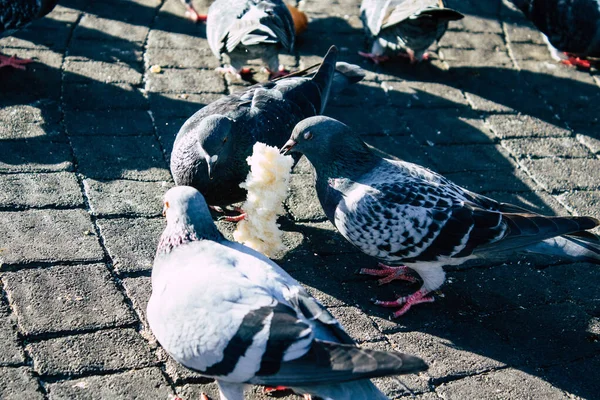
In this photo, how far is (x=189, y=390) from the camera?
10.9ft

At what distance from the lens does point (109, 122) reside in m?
5.39

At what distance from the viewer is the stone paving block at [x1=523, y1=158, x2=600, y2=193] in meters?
5.48

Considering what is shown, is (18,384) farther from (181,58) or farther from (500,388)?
(181,58)

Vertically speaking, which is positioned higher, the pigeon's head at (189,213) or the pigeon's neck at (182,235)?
the pigeon's head at (189,213)

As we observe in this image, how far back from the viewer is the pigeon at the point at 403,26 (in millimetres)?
6395

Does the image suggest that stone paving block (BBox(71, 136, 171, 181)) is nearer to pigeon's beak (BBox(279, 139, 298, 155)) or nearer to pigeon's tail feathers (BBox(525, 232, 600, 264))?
pigeon's beak (BBox(279, 139, 298, 155))

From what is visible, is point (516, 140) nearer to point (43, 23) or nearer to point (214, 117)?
point (214, 117)


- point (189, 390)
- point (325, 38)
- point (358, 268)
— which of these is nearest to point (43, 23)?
point (325, 38)

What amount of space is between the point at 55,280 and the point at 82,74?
2.75 m

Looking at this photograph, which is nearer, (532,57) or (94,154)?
(94,154)

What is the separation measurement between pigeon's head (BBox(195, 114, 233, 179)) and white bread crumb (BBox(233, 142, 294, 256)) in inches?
8.4

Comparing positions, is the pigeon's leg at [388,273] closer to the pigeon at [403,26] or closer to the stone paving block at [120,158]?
the stone paving block at [120,158]

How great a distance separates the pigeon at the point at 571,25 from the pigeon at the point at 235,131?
3524 millimetres

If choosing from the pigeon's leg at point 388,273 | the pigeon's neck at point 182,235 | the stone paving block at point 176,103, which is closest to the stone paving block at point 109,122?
the stone paving block at point 176,103
